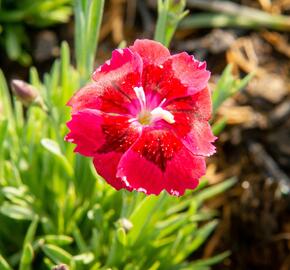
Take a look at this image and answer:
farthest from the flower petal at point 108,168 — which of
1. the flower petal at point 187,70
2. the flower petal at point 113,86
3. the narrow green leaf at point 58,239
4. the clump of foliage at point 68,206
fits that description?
the narrow green leaf at point 58,239

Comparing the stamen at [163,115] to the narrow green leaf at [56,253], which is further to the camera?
the narrow green leaf at [56,253]

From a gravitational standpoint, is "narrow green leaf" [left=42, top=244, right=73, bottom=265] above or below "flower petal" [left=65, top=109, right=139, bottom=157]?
below

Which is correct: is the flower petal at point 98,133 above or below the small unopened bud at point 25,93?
above

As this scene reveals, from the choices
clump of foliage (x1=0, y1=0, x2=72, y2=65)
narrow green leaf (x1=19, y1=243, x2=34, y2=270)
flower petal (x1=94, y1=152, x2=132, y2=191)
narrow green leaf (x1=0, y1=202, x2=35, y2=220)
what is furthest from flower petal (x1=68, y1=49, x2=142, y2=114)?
clump of foliage (x1=0, y1=0, x2=72, y2=65)

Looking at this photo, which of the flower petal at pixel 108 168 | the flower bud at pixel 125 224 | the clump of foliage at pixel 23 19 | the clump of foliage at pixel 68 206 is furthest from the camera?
the clump of foliage at pixel 23 19

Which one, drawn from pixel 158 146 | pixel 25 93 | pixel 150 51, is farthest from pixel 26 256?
pixel 150 51

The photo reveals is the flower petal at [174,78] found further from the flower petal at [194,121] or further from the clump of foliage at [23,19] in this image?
the clump of foliage at [23,19]

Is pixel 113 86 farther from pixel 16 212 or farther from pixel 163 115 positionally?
pixel 16 212

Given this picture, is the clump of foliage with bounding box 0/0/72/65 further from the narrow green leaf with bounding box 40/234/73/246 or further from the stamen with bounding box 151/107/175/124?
the stamen with bounding box 151/107/175/124
